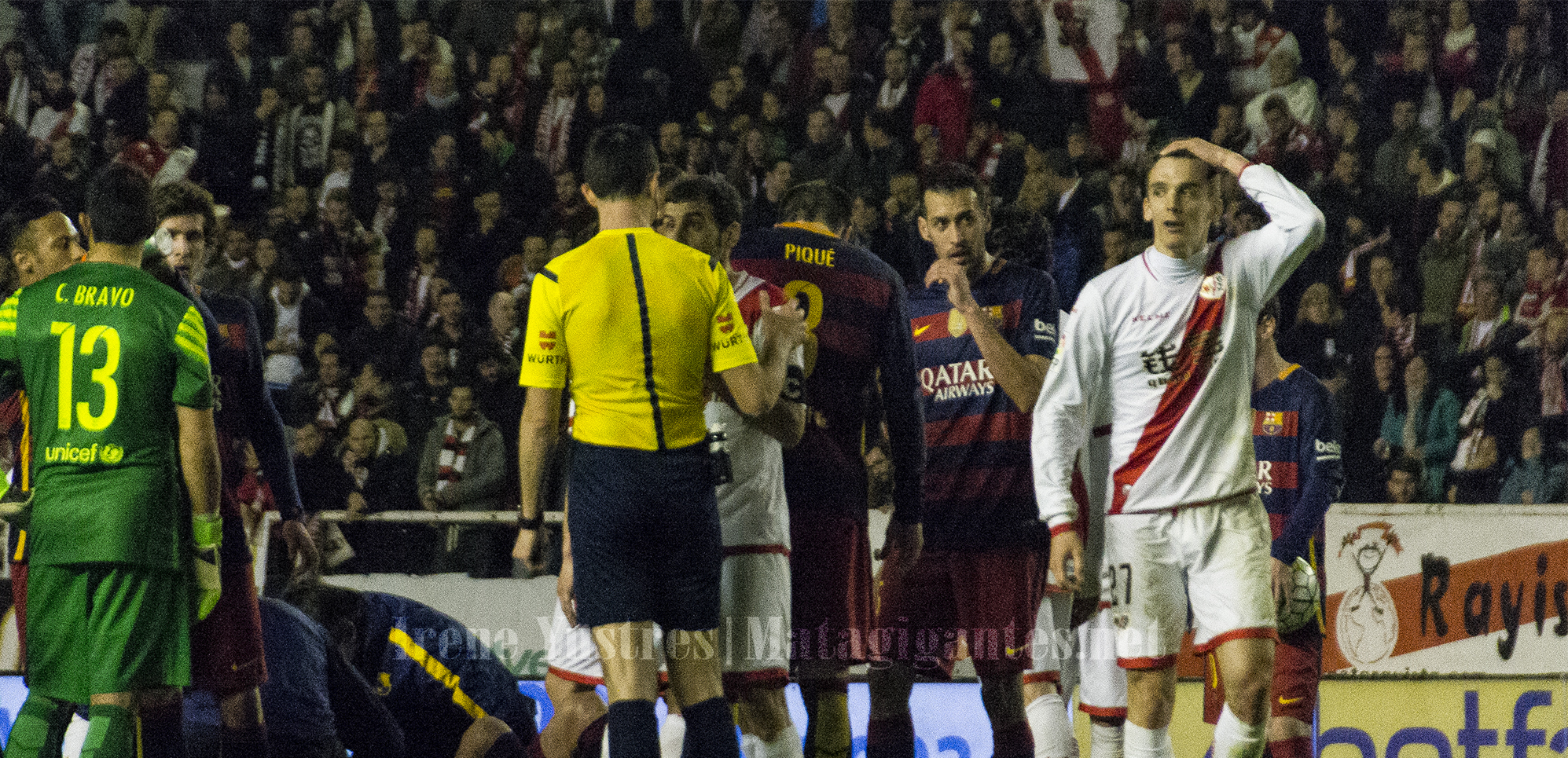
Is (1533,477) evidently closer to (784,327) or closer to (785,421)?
(785,421)

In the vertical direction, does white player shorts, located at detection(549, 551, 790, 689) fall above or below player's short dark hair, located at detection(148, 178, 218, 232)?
below

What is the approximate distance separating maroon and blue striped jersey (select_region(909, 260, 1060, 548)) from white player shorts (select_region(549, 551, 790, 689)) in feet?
3.68

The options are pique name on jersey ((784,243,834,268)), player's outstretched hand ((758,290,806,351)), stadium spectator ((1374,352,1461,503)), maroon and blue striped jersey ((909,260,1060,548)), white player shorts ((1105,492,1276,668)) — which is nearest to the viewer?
player's outstretched hand ((758,290,806,351))

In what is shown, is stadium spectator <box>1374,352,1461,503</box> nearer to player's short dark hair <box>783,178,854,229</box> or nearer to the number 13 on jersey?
player's short dark hair <box>783,178,854,229</box>

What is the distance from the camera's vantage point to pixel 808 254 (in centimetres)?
652

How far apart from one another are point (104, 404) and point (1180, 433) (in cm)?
348

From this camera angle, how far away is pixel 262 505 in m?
10.0

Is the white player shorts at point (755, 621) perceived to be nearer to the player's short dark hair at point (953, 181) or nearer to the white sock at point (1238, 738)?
the white sock at point (1238, 738)

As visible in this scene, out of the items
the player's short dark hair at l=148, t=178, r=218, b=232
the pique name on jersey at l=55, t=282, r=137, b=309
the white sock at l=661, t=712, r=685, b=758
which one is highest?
the player's short dark hair at l=148, t=178, r=218, b=232

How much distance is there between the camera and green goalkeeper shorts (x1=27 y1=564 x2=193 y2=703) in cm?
521

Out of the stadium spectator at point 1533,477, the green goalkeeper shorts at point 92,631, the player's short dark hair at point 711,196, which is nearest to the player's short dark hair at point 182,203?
the green goalkeeper shorts at point 92,631

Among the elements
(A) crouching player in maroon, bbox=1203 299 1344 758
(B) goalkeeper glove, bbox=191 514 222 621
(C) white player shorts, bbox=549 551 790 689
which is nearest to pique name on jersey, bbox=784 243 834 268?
(C) white player shorts, bbox=549 551 790 689

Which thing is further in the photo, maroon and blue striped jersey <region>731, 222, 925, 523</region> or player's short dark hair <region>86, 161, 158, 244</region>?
maroon and blue striped jersey <region>731, 222, 925, 523</region>

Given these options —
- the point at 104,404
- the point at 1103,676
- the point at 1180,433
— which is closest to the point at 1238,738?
the point at 1103,676
